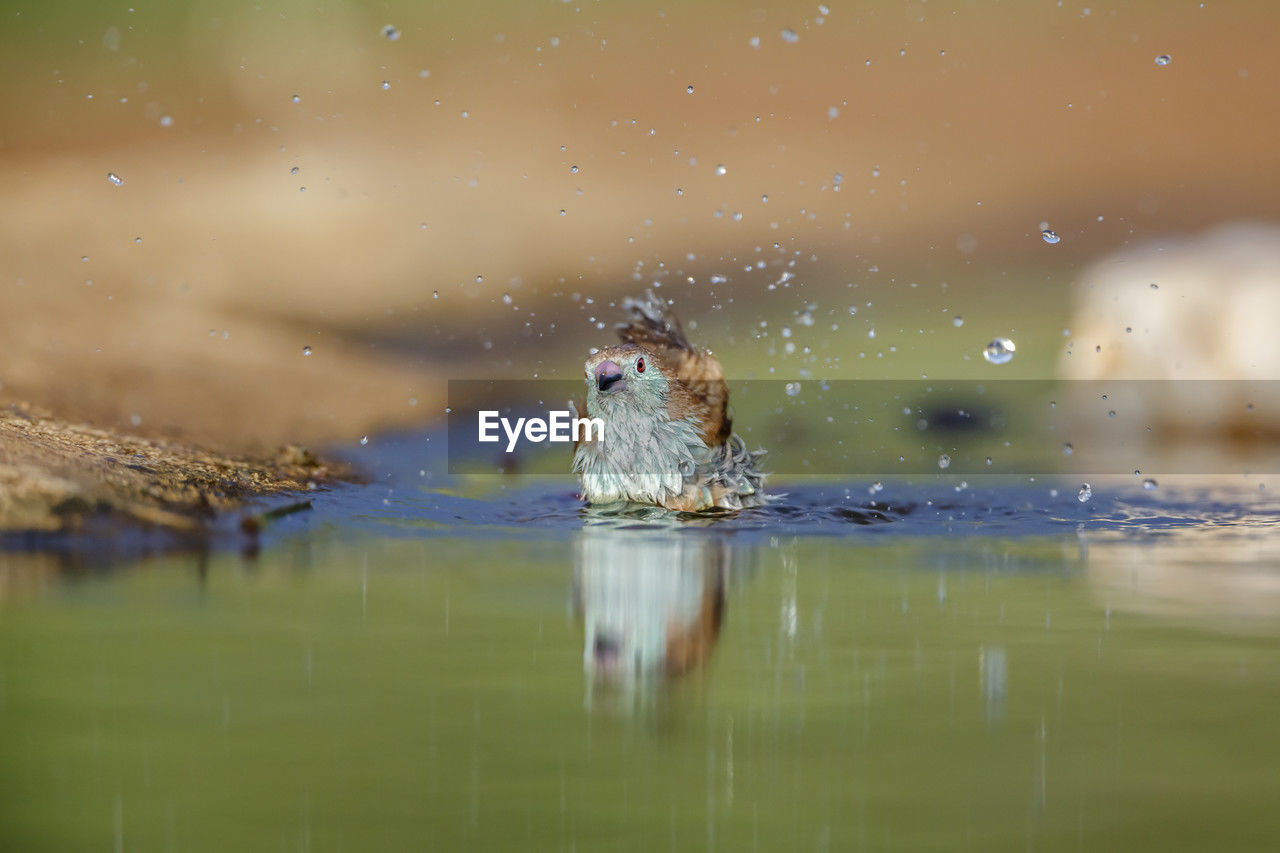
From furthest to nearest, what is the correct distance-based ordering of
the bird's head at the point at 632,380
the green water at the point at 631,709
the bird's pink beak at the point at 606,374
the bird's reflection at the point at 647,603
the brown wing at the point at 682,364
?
the brown wing at the point at 682,364, the bird's head at the point at 632,380, the bird's pink beak at the point at 606,374, the bird's reflection at the point at 647,603, the green water at the point at 631,709

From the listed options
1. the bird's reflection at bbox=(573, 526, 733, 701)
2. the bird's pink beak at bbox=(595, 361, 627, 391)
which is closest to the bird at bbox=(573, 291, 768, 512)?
the bird's pink beak at bbox=(595, 361, 627, 391)

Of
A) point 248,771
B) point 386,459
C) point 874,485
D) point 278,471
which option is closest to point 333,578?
point 248,771

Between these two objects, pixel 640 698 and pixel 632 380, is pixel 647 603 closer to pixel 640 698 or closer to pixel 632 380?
pixel 640 698

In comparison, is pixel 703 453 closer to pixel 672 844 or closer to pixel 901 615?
pixel 901 615

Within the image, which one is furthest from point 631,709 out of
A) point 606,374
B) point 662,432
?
point 662,432

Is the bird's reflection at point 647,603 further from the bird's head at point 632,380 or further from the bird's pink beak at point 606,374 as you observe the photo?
the bird's head at point 632,380

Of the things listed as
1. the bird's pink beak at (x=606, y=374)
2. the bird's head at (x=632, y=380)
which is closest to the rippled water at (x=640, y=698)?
the bird's pink beak at (x=606, y=374)

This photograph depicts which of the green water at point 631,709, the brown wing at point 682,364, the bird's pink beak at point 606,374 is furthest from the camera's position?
the brown wing at point 682,364
